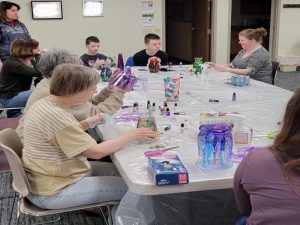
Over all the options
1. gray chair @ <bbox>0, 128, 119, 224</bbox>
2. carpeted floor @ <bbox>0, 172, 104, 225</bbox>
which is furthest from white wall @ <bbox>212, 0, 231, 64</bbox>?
gray chair @ <bbox>0, 128, 119, 224</bbox>

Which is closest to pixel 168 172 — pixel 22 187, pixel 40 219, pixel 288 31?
pixel 22 187

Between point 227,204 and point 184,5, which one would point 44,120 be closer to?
point 227,204

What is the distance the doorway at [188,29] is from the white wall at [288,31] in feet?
5.20

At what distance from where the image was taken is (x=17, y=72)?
3773mm

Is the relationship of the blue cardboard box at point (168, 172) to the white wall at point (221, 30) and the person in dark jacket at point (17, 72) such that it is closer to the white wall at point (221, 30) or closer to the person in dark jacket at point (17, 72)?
the person in dark jacket at point (17, 72)

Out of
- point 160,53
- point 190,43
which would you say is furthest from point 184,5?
point 160,53

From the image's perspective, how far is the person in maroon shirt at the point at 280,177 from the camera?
3.38ft

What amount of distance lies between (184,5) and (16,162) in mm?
8010

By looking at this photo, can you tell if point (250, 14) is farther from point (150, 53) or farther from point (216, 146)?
point (216, 146)

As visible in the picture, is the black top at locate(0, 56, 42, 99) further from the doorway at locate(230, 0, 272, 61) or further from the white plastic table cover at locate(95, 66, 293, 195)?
the doorway at locate(230, 0, 272, 61)

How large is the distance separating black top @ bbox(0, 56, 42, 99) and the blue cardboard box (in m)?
2.49

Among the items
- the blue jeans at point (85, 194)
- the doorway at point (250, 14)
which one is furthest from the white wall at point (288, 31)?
the blue jeans at point (85, 194)

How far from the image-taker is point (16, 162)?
1735 mm

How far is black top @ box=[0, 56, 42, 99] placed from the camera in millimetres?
3738
